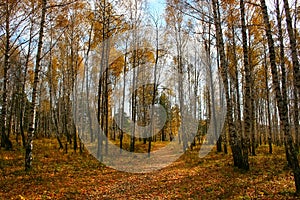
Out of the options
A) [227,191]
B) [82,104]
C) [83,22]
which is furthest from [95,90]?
[227,191]

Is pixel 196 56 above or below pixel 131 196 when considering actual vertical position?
above

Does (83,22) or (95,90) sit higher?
(83,22)

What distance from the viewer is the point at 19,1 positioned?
11.5m

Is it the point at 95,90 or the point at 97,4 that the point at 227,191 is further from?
the point at 95,90

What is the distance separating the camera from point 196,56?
2395 cm

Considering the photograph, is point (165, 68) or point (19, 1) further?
point (165, 68)

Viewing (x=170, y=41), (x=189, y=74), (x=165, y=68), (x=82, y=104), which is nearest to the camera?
(x=170, y=41)

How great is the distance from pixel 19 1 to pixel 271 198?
13237mm

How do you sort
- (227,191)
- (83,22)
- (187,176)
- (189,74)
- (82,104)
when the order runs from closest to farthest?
(227,191)
(187,176)
(83,22)
(189,74)
(82,104)

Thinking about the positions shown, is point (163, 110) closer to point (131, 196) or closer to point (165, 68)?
point (165, 68)

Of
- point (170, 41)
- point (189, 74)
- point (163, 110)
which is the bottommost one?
point (163, 110)

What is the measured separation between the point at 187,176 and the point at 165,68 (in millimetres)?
15799

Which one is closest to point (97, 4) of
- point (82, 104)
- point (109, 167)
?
point (109, 167)

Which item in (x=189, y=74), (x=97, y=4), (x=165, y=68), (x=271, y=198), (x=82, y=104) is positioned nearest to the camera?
(x=271, y=198)
